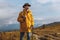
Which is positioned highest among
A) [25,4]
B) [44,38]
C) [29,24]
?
[25,4]

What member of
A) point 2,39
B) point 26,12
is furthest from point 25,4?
point 2,39

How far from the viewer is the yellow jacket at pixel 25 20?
12219 millimetres

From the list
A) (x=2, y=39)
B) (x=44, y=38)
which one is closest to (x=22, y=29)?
(x=2, y=39)

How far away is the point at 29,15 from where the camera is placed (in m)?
12.3

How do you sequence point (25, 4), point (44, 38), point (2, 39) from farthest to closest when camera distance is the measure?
1. point (44, 38)
2. point (2, 39)
3. point (25, 4)

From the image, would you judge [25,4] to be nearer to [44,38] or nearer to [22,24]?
[22,24]

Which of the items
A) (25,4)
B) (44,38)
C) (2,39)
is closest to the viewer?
(25,4)

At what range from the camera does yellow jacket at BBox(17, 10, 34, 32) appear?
12219 mm

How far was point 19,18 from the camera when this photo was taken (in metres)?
12.3

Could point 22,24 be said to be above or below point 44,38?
above

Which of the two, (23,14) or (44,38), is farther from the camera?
(44,38)

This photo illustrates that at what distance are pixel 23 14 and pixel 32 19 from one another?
0.47 metres

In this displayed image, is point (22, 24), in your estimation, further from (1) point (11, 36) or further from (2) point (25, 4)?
(1) point (11, 36)

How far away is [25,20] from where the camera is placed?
12.3 m
